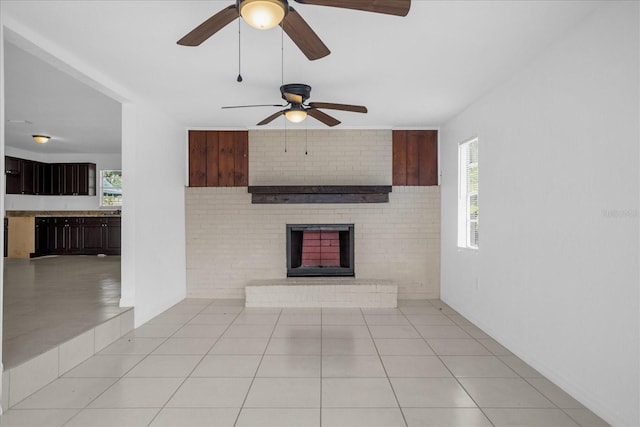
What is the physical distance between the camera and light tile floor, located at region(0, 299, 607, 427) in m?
2.30

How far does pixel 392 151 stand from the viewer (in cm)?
557

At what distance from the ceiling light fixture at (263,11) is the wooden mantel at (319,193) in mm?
3537

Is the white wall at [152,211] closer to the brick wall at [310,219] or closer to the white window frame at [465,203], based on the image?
the brick wall at [310,219]

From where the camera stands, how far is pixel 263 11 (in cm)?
169

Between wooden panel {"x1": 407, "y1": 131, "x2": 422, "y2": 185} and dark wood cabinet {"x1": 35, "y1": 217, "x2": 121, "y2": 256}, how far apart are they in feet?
21.2

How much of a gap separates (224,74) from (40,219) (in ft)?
23.6

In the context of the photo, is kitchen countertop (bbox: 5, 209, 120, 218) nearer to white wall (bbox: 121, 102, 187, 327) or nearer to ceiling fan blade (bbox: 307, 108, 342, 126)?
white wall (bbox: 121, 102, 187, 327)

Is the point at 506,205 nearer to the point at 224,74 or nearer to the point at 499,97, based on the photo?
the point at 499,97

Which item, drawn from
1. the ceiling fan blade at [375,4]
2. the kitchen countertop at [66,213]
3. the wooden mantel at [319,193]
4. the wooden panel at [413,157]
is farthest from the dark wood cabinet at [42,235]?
the ceiling fan blade at [375,4]

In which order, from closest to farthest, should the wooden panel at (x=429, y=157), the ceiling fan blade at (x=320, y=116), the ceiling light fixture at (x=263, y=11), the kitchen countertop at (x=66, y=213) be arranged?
the ceiling light fixture at (x=263, y=11)
the ceiling fan blade at (x=320, y=116)
the wooden panel at (x=429, y=157)
the kitchen countertop at (x=66, y=213)

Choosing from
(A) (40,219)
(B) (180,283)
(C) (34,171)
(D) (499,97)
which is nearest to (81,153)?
(C) (34,171)

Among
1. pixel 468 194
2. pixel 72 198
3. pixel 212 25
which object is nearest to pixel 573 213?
pixel 468 194

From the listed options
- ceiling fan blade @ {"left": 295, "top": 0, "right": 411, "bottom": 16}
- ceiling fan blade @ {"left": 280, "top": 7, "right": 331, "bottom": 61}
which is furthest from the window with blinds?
ceiling fan blade @ {"left": 295, "top": 0, "right": 411, "bottom": 16}

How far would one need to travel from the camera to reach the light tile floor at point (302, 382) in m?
2.30
